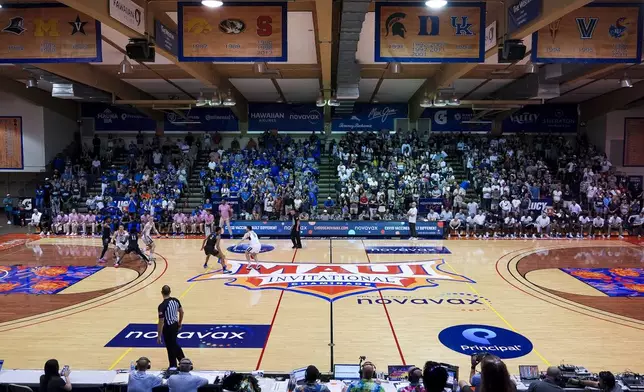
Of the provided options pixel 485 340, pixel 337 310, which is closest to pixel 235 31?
pixel 337 310

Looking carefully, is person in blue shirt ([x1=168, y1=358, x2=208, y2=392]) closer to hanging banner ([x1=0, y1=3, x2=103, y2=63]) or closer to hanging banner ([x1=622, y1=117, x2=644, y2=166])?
hanging banner ([x1=0, y1=3, x2=103, y2=63])

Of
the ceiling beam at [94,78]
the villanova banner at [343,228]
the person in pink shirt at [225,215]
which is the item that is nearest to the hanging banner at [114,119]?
the ceiling beam at [94,78]

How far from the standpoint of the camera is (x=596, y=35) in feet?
31.5

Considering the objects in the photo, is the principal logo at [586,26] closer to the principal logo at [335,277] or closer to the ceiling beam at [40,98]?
the principal logo at [335,277]

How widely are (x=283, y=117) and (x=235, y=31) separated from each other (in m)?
19.9

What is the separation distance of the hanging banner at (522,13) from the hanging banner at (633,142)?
72.1 ft

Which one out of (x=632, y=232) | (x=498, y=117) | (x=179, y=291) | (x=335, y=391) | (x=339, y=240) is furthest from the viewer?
(x=498, y=117)

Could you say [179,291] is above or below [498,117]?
below

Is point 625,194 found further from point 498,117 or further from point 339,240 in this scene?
point 339,240

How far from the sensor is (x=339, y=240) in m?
20.3

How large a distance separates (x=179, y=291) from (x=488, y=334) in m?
7.41

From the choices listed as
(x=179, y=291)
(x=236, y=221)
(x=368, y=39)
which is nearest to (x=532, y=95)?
(x=368, y=39)

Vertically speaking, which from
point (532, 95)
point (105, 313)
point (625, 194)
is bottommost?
point (105, 313)

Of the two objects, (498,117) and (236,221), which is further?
(498,117)
